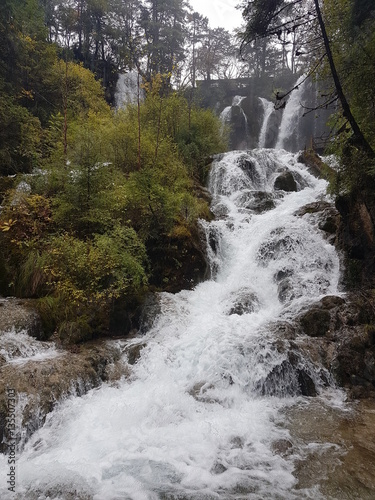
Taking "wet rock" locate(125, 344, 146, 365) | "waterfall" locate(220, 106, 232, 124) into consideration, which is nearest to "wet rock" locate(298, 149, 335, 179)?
"wet rock" locate(125, 344, 146, 365)

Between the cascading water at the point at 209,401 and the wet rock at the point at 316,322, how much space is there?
503mm

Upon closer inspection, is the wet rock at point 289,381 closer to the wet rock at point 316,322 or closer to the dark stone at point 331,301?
the wet rock at point 316,322

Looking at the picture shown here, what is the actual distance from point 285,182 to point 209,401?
1296 centimetres

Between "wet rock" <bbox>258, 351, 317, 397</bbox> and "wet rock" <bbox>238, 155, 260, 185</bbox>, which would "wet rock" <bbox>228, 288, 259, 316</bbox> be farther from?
"wet rock" <bbox>238, 155, 260, 185</bbox>

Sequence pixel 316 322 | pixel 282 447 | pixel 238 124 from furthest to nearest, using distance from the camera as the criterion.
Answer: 1. pixel 238 124
2. pixel 316 322
3. pixel 282 447

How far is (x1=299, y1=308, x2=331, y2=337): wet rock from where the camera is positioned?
712cm

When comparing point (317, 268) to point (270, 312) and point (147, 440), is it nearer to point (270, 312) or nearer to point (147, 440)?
point (270, 312)

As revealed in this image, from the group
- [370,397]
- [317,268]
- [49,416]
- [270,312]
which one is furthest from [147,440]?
[317,268]

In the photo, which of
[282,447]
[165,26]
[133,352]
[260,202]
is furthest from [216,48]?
[282,447]

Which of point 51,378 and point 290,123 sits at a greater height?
point 290,123

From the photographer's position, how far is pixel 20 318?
6.52 m

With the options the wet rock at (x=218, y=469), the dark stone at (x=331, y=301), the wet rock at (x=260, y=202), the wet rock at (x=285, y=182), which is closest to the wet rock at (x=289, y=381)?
the dark stone at (x=331, y=301)

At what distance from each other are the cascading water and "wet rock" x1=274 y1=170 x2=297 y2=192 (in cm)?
498

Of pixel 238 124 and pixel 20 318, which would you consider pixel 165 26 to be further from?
pixel 20 318
